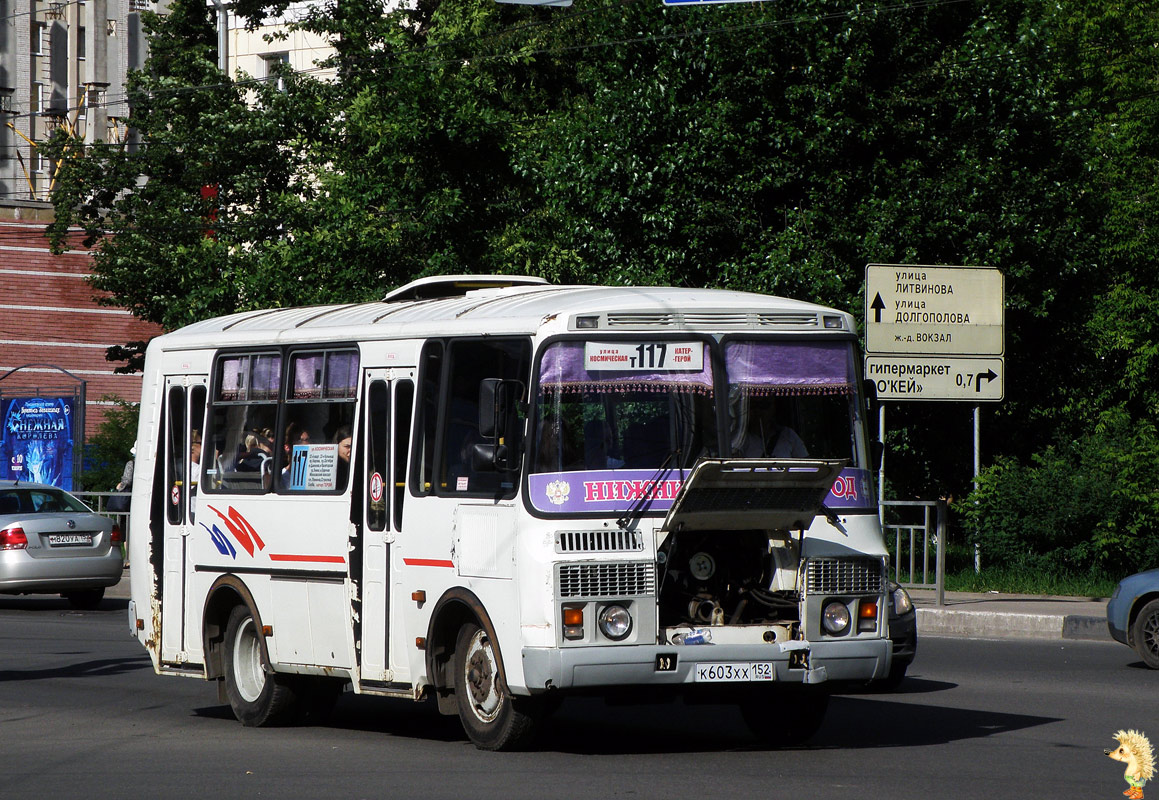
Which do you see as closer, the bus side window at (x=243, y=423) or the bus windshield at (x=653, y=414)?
the bus windshield at (x=653, y=414)

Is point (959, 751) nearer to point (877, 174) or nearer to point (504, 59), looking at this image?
point (877, 174)

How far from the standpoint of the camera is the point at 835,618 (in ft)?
33.0

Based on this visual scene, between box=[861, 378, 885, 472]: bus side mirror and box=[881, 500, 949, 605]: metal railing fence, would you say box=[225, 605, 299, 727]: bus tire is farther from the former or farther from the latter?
box=[881, 500, 949, 605]: metal railing fence

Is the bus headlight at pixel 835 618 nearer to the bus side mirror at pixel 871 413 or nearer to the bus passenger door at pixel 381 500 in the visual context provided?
the bus side mirror at pixel 871 413

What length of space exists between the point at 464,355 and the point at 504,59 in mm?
21686

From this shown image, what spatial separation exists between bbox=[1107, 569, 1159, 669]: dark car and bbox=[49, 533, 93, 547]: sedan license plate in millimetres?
12738

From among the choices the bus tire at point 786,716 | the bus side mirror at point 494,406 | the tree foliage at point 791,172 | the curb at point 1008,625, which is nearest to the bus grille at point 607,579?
the bus side mirror at point 494,406

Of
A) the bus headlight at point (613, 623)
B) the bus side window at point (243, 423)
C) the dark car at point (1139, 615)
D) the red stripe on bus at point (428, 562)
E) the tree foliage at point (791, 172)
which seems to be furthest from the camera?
the tree foliage at point (791, 172)

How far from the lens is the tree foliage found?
25.9 m

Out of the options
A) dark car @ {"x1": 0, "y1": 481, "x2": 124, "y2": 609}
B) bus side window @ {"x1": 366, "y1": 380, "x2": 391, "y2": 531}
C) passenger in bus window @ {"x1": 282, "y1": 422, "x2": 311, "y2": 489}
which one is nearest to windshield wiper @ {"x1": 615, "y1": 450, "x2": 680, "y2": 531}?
bus side window @ {"x1": 366, "y1": 380, "x2": 391, "y2": 531}

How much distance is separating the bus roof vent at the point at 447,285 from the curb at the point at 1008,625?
27.9 feet

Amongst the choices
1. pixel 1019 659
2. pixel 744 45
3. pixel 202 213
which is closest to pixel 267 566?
pixel 1019 659

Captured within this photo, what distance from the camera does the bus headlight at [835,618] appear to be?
394 inches

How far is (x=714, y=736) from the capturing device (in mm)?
11172
